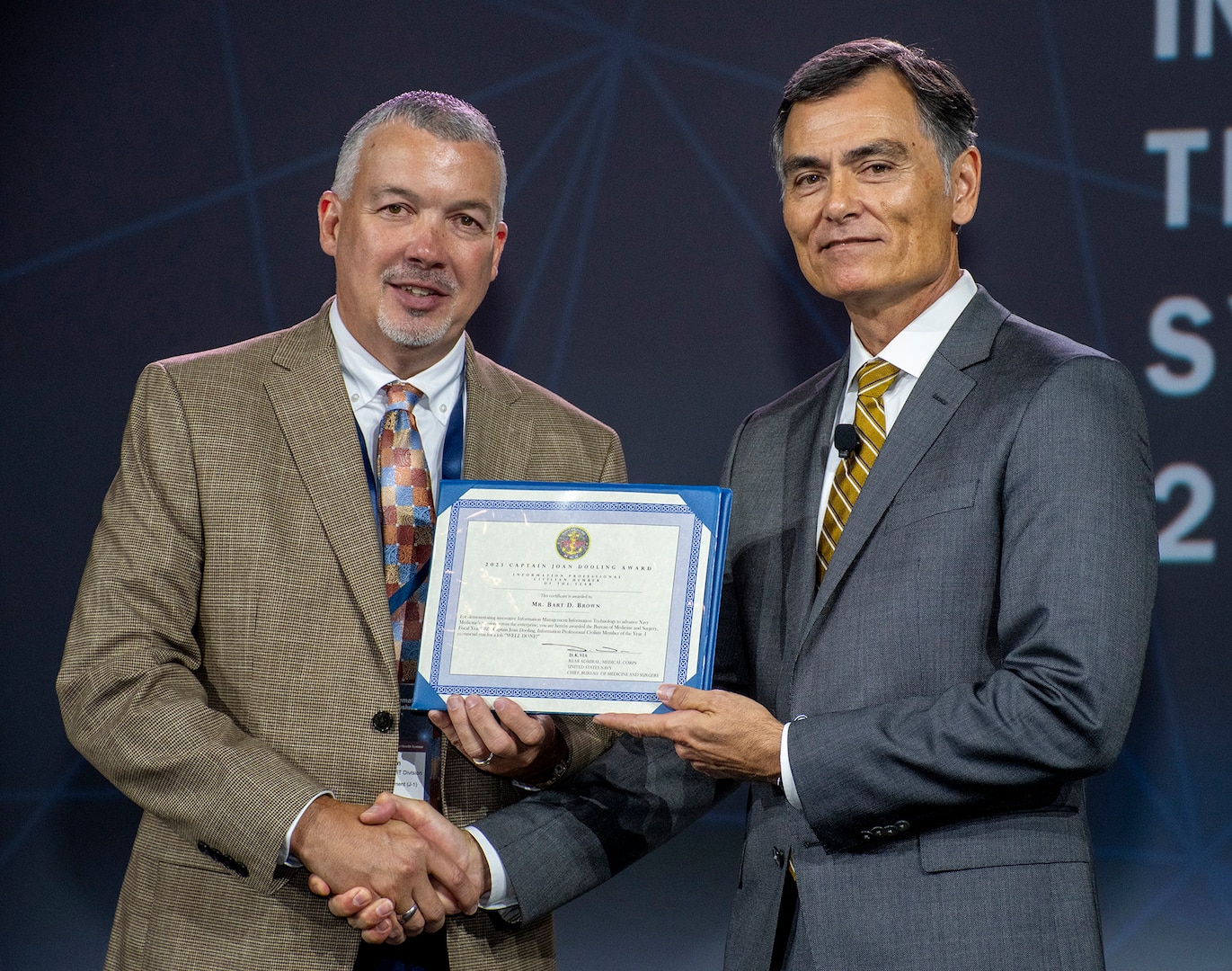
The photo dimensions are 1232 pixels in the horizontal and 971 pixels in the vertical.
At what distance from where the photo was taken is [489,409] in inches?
103

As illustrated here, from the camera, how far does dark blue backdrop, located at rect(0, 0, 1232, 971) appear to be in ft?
9.96

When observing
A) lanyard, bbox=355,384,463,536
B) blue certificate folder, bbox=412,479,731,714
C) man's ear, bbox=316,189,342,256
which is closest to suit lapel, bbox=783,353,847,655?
blue certificate folder, bbox=412,479,731,714

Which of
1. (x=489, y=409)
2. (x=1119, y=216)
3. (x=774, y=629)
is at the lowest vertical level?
(x=774, y=629)

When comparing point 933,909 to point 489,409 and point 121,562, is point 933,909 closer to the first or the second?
point 489,409

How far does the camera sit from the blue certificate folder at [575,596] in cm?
212

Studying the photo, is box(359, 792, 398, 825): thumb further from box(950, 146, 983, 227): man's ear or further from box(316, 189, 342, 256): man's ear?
box(950, 146, 983, 227): man's ear

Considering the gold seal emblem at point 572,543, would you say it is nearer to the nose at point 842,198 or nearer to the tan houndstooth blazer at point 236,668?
the tan houndstooth blazer at point 236,668

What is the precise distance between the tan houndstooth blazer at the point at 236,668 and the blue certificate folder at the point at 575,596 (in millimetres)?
182

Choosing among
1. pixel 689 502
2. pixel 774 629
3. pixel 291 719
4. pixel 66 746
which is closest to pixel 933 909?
pixel 774 629

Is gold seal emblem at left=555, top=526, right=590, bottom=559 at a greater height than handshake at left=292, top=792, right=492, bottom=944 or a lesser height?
greater

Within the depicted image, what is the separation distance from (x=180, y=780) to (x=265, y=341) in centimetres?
89

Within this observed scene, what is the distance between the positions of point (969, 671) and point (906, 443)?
389 millimetres

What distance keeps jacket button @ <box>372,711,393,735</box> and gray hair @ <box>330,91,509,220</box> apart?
3.51 feet

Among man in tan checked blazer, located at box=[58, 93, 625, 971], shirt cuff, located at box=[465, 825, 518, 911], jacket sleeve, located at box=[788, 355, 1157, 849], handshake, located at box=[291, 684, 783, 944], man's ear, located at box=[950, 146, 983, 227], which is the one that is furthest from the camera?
man's ear, located at box=[950, 146, 983, 227]
